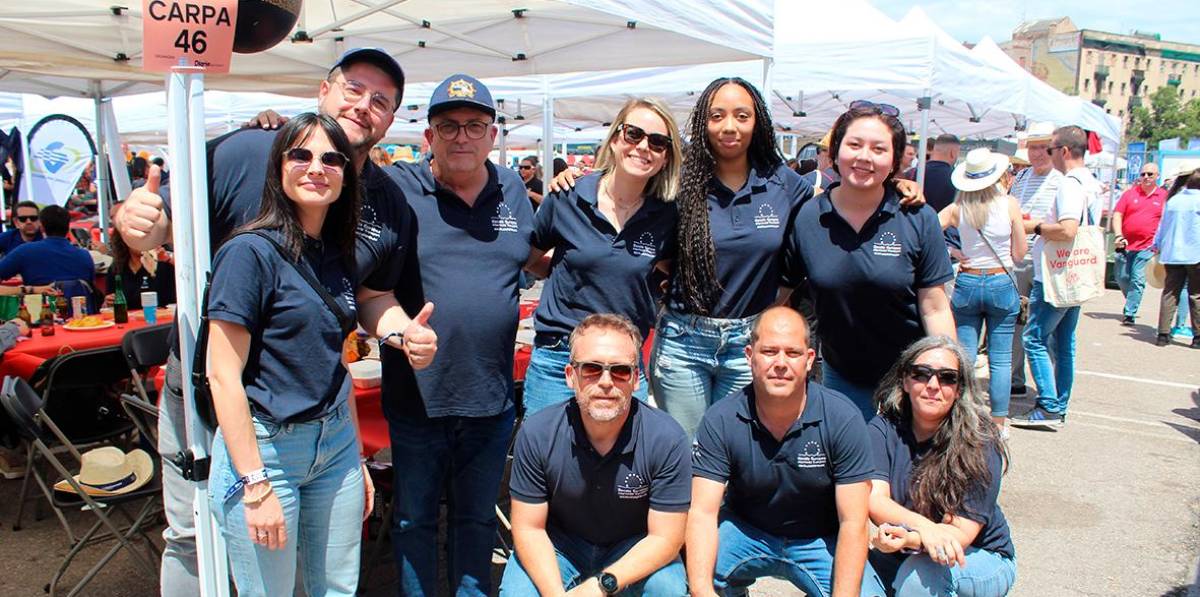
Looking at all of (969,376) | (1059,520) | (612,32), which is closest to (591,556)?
(969,376)

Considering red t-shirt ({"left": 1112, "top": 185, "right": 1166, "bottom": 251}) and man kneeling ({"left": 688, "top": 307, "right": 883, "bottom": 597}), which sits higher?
red t-shirt ({"left": 1112, "top": 185, "right": 1166, "bottom": 251})

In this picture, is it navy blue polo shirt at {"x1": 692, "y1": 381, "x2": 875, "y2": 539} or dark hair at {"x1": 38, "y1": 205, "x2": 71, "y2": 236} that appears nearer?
navy blue polo shirt at {"x1": 692, "y1": 381, "x2": 875, "y2": 539}

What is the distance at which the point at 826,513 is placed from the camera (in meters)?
2.63

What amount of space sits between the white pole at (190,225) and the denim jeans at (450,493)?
684 millimetres

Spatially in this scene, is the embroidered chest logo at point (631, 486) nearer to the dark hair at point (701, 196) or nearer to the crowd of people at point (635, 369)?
the crowd of people at point (635, 369)

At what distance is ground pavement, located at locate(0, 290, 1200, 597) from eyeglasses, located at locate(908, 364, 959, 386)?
125 cm

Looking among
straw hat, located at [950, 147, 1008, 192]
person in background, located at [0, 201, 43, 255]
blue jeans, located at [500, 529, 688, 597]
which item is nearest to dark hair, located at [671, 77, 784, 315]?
blue jeans, located at [500, 529, 688, 597]

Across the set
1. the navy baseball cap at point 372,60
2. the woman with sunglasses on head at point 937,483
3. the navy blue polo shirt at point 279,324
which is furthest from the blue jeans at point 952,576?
the navy baseball cap at point 372,60

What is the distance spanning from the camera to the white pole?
1851 mm

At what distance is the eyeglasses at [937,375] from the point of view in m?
2.66

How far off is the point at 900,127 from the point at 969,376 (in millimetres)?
858

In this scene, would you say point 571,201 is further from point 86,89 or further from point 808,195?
point 86,89

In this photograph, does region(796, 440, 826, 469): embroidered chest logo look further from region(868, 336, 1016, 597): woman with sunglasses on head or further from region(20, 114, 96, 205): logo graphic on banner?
region(20, 114, 96, 205): logo graphic on banner

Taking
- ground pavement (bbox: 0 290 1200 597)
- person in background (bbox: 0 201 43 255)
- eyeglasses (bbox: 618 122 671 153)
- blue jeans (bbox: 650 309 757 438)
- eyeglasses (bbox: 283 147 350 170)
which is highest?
eyeglasses (bbox: 618 122 671 153)
